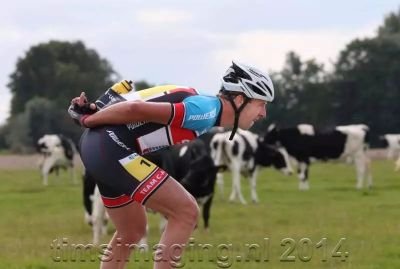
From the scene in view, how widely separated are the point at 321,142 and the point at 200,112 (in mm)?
26822

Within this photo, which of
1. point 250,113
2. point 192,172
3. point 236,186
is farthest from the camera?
point 236,186

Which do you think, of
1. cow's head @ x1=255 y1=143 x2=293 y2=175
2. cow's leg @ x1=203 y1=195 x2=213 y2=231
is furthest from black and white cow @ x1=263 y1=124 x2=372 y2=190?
cow's leg @ x1=203 y1=195 x2=213 y2=231

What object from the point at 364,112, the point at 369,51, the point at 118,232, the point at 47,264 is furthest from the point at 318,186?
the point at 369,51

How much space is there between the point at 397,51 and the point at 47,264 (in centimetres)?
7798

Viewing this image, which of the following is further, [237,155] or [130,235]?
[237,155]

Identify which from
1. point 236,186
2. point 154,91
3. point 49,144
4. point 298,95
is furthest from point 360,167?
point 298,95

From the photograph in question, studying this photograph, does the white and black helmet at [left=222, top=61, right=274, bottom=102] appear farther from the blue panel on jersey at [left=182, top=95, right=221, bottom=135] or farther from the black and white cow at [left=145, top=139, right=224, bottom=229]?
the black and white cow at [left=145, top=139, right=224, bottom=229]

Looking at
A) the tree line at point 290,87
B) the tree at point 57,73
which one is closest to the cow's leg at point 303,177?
the tree line at point 290,87

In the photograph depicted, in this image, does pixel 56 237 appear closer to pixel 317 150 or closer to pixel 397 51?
pixel 317 150

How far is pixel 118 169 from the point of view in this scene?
7094 millimetres

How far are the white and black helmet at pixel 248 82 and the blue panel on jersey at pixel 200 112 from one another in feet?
0.68

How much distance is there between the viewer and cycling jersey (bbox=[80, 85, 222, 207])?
7.01 m

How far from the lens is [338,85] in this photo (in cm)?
8412

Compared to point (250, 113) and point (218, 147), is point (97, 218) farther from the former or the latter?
point (218, 147)
